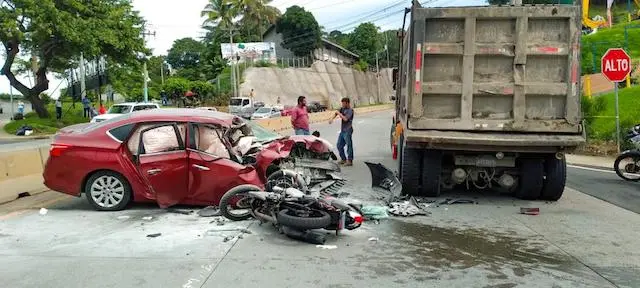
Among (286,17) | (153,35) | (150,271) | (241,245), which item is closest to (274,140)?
(241,245)

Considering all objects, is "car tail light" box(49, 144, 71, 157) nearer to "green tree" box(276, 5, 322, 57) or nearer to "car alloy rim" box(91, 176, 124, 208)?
"car alloy rim" box(91, 176, 124, 208)

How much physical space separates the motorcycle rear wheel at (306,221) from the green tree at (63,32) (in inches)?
1148

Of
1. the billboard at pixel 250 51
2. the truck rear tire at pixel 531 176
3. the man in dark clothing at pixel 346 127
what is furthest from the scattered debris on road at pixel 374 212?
the billboard at pixel 250 51

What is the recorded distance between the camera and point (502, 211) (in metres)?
8.13

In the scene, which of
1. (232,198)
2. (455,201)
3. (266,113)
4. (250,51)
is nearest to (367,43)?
(250,51)

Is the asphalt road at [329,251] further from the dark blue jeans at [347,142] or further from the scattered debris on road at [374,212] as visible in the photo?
the dark blue jeans at [347,142]

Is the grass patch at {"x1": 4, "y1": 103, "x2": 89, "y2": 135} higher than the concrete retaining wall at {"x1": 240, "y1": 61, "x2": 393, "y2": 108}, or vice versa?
the concrete retaining wall at {"x1": 240, "y1": 61, "x2": 393, "y2": 108}

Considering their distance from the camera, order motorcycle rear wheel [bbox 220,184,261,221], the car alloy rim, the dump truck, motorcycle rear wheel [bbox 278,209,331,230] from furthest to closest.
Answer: the dump truck < the car alloy rim < motorcycle rear wheel [bbox 220,184,261,221] < motorcycle rear wheel [bbox 278,209,331,230]

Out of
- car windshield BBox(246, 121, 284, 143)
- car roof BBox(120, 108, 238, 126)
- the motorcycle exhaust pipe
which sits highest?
car roof BBox(120, 108, 238, 126)

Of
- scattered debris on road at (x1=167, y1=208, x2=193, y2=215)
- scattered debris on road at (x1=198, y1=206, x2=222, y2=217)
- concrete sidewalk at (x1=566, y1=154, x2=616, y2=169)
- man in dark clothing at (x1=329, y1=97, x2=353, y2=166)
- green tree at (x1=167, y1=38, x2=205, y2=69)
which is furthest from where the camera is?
Answer: green tree at (x1=167, y1=38, x2=205, y2=69)

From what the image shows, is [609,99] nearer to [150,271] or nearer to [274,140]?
[274,140]

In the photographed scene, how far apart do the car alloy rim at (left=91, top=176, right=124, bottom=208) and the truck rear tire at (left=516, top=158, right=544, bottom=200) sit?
5.93m

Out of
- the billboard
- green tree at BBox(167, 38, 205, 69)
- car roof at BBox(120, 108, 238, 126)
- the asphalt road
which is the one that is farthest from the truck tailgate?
green tree at BBox(167, 38, 205, 69)

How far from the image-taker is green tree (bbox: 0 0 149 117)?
30812mm
